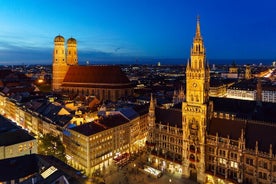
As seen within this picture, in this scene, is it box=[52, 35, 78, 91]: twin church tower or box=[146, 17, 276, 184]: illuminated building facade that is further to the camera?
box=[52, 35, 78, 91]: twin church tower

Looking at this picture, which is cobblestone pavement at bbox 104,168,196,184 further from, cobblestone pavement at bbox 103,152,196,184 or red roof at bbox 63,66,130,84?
red roof at bbox 63,66,130,84

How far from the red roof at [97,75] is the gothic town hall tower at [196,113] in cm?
8079

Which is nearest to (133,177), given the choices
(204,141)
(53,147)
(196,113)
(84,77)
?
(204,141)

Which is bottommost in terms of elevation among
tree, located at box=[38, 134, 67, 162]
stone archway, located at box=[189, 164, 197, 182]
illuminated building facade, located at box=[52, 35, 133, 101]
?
stone archway, located at box=[189, 164, 197, 182]

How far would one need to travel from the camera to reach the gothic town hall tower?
68625 mm

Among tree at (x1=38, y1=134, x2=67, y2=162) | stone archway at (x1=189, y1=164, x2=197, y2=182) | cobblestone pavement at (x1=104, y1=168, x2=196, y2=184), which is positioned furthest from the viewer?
tree at (x1=38, y1=134, x2=67, y2=162)

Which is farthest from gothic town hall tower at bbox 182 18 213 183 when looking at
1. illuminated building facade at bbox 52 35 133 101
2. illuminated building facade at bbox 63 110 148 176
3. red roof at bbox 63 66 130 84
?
red roof at bbox 63 66 130 84

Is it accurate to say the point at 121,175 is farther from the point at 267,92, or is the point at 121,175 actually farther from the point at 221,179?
the point at 267,92

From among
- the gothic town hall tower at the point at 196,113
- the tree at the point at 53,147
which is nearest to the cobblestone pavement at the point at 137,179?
the gothic town hall tower at the point at 196,113

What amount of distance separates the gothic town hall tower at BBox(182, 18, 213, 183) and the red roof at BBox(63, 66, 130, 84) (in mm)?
80794

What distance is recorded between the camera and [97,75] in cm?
15450

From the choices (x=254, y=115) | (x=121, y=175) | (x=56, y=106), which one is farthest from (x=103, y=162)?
(x=254, y=115)

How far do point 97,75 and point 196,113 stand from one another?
94443mm

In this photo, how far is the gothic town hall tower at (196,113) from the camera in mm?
68625
